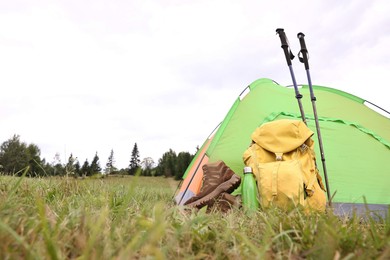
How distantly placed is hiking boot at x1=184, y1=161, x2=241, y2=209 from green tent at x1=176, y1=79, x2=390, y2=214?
1.66 feet

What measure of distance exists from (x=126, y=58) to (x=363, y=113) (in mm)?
15972

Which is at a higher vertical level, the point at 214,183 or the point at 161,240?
the point at 214,183

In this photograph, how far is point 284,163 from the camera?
3.20 m

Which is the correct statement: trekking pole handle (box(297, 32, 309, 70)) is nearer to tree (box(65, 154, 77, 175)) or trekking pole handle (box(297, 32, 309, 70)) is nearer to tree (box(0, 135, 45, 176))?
tree (box(65, 154, 77, 175))

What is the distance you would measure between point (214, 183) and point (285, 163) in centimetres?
95

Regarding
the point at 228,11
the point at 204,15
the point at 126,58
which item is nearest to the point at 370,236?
the point at 228,11

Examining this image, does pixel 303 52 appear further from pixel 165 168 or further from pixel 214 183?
pixel 165 168

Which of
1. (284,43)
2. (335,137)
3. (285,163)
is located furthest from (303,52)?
(285,163)

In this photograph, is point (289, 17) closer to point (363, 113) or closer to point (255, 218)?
point (363, 113)

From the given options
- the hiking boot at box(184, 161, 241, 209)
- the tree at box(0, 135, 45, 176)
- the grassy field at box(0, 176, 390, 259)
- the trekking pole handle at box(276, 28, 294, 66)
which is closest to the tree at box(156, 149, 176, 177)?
the grassy field at box(0, 176, 390, 259)

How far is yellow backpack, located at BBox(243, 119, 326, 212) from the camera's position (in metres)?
3.01

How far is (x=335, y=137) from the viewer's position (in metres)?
4.39

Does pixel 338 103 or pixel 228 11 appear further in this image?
pixel 228 11

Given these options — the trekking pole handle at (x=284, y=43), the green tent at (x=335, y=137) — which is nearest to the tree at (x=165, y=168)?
the green tent at (x=335, y=137)
